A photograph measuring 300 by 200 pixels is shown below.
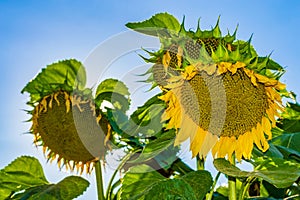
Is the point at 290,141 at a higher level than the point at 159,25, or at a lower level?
lower

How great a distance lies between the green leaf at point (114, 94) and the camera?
2.01 meters

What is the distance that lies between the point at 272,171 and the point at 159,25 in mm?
492

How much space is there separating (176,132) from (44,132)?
0.73 meters

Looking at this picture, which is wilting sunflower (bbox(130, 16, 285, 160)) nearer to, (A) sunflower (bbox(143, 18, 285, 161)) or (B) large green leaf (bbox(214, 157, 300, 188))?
(A) sunflower (bbox(143, 18, 285, 161))

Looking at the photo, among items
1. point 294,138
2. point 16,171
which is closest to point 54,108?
point 16,171

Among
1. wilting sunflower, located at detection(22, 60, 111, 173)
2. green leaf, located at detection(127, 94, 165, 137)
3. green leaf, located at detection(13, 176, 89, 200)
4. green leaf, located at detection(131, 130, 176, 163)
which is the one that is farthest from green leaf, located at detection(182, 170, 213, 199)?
wilting sunflower, located at detection(22, 60, 111, 173)

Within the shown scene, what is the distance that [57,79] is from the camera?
6.89 feet

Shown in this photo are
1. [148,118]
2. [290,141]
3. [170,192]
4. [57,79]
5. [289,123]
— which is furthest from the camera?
[57,79]

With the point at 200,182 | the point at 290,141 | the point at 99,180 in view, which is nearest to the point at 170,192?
the point at 200,182

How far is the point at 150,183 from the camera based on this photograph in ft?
5.17

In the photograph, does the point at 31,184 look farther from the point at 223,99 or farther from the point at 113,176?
the point at 223,99

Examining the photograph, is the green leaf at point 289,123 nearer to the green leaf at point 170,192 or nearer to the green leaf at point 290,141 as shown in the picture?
the green leaf at point 290,141

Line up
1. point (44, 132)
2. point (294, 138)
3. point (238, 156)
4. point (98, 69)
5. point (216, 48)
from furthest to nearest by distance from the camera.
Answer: point (44, 132) < point (98, 69) < point (294, 138) < point (238, 156) < point (216, 48)

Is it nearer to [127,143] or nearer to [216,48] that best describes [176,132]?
[216,48]
